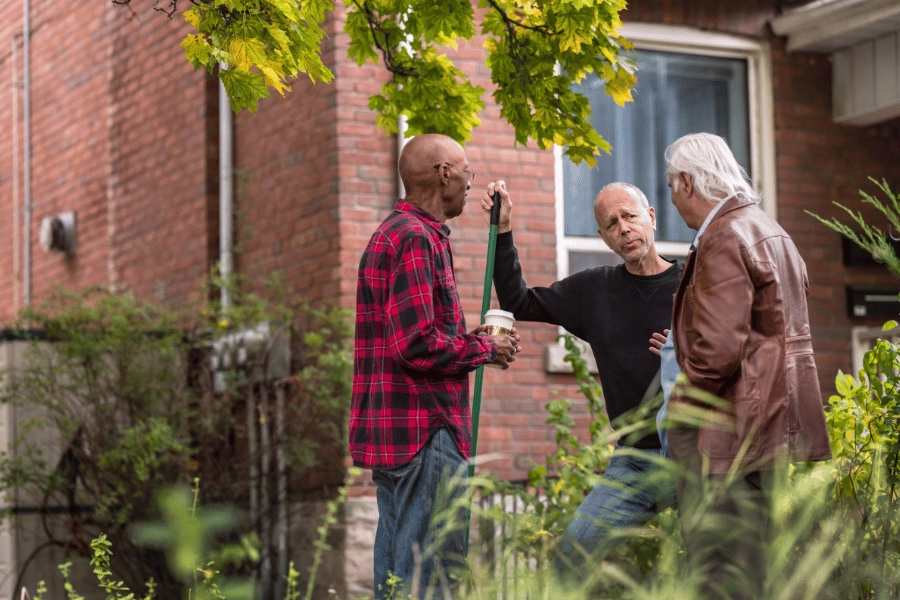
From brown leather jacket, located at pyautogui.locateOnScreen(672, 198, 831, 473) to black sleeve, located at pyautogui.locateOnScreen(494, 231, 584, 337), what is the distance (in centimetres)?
105

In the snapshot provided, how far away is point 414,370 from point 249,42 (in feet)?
3.92

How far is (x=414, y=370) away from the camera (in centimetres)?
405

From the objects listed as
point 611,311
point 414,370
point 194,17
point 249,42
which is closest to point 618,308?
point 611,311

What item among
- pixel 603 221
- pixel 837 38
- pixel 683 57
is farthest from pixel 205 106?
pixel 603 221

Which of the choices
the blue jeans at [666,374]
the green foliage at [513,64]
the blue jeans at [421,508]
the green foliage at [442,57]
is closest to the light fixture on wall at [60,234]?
the green foliage at [442,57]

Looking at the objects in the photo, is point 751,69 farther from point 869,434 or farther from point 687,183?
point 687,183

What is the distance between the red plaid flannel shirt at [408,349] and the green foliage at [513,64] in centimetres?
116

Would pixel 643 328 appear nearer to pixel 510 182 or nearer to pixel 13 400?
pixel 510 182

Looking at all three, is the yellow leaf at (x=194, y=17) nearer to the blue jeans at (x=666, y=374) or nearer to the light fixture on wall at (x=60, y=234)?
the blue jeans at (x=666, y=374)

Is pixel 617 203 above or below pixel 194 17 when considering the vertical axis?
below

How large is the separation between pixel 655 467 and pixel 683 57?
5.30 m

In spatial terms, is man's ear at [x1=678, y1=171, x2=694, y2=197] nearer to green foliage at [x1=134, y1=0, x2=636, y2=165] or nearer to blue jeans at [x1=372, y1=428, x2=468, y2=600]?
green foliage at [x1=134, y1=0, x2=636, y2=165]

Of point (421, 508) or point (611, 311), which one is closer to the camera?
point (421, 508)

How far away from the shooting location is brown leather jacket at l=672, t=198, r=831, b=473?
3572 millimetres
